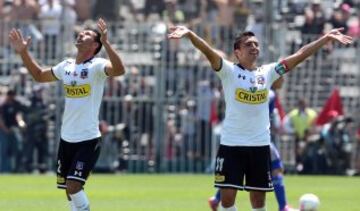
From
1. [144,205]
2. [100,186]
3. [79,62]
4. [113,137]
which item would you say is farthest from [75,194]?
[113,137]

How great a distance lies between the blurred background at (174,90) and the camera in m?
31.7

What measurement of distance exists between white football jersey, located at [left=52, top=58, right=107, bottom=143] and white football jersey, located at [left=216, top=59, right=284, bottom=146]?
1.69 metres

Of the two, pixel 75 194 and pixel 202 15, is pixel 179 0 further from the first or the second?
pixel 75 194

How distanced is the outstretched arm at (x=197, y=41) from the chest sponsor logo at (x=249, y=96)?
408 millimetres

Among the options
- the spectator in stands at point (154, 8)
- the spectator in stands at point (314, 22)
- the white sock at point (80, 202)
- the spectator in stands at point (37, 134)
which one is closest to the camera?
A: the white sock at point (80, 202)

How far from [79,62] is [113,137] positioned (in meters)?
16.4

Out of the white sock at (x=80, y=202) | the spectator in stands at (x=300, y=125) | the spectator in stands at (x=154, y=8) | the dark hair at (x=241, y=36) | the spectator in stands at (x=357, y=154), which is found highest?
the spectator in stands at (x=154, y=8)

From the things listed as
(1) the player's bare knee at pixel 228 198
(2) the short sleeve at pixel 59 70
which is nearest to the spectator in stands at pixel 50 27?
(2) the short sleeve at pixel 59 70

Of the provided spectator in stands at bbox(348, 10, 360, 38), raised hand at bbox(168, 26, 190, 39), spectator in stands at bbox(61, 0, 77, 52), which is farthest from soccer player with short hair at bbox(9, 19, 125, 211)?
spectator in stands at bbox(348, 10, 360, 38)

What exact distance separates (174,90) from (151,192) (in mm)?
8525

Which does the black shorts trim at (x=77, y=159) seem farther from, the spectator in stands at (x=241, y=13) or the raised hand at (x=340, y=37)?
the spectator in stands at (x=241, y=13)

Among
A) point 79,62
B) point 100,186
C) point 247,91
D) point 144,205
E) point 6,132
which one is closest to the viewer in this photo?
point 247,91

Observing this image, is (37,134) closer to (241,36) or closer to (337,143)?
(337,143)

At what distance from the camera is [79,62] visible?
1540 centimetres
